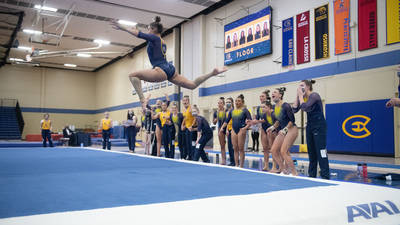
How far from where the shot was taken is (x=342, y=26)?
974cm

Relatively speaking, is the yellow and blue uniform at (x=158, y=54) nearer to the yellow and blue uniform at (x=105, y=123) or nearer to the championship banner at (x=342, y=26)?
the championship banner at (x=342, y=26)

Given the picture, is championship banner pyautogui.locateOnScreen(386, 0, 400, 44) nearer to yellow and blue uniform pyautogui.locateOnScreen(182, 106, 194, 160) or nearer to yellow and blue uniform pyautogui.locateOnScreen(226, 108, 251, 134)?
yellow and blue uniform pyautogui.locateOnScreen(226, 108, 251, 134)

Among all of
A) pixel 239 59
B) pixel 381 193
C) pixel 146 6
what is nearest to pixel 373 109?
pixel 239 59

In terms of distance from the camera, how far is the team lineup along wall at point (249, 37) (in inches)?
480

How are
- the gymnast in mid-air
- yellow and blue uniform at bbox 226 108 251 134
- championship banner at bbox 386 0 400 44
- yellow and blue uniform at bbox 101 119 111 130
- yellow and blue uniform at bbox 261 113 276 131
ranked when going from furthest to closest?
yellow and blue uniform at bbox 101 119 111 130 → championship banner at bbox 386 0 400 44 → yellow and blue uniform at bbox 226 108 251 134 → yellow and blue uniform at bbox 261 113 276 131 → the gymnast in mid-air

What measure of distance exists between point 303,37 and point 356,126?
3547 mm

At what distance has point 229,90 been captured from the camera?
14305 millimetres

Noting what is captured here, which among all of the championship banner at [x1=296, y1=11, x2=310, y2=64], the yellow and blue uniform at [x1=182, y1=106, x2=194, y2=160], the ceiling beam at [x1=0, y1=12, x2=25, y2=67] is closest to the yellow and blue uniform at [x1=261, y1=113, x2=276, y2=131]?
the yellow and blue uniform at [x1=182, y1=106, x2=194, y2=160]

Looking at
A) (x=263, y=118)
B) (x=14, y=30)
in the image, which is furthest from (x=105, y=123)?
(x=14, y=30)

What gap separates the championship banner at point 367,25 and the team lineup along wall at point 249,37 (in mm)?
3449

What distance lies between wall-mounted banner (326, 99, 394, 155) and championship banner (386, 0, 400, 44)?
1.73 metres

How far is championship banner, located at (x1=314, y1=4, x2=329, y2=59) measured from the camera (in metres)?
10.2

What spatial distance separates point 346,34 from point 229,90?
19.1 ft

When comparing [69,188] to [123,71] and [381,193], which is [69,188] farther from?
[123,71]
